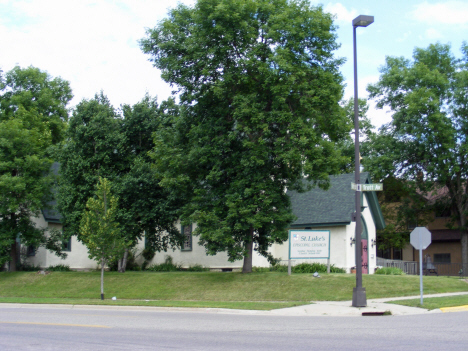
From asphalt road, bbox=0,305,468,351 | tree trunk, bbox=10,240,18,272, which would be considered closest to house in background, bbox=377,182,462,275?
tree trunk, bbox=10,240,18,272

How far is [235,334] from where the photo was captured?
34.6 feet

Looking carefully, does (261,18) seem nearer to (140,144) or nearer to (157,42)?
(157,42)

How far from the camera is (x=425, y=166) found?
40375 millimetres

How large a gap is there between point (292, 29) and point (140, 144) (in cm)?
1201

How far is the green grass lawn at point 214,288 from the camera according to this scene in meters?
20.3

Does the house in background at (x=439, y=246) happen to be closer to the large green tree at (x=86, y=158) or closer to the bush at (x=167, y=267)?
the bush at (x=167, y=267)

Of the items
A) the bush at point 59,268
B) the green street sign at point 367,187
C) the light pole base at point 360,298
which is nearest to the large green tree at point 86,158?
the bush at point 59,268

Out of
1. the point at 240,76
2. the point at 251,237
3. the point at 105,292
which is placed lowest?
the point at 105,292

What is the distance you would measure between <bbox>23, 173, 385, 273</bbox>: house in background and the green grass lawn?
5168 millimetres

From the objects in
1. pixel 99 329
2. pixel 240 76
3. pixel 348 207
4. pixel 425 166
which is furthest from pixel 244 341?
pixel 425 166

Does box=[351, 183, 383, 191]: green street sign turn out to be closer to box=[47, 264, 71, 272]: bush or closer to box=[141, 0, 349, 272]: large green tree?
box=[141, 0, 349, 272]: large green tree

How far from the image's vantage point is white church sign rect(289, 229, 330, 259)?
2334 centimetres

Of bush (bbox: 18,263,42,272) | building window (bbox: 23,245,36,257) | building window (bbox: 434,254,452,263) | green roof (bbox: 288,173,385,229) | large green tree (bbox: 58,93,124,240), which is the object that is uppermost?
large green tree (bbox: 58,93,124,240)

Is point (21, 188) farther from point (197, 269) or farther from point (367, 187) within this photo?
point (367, 187)
